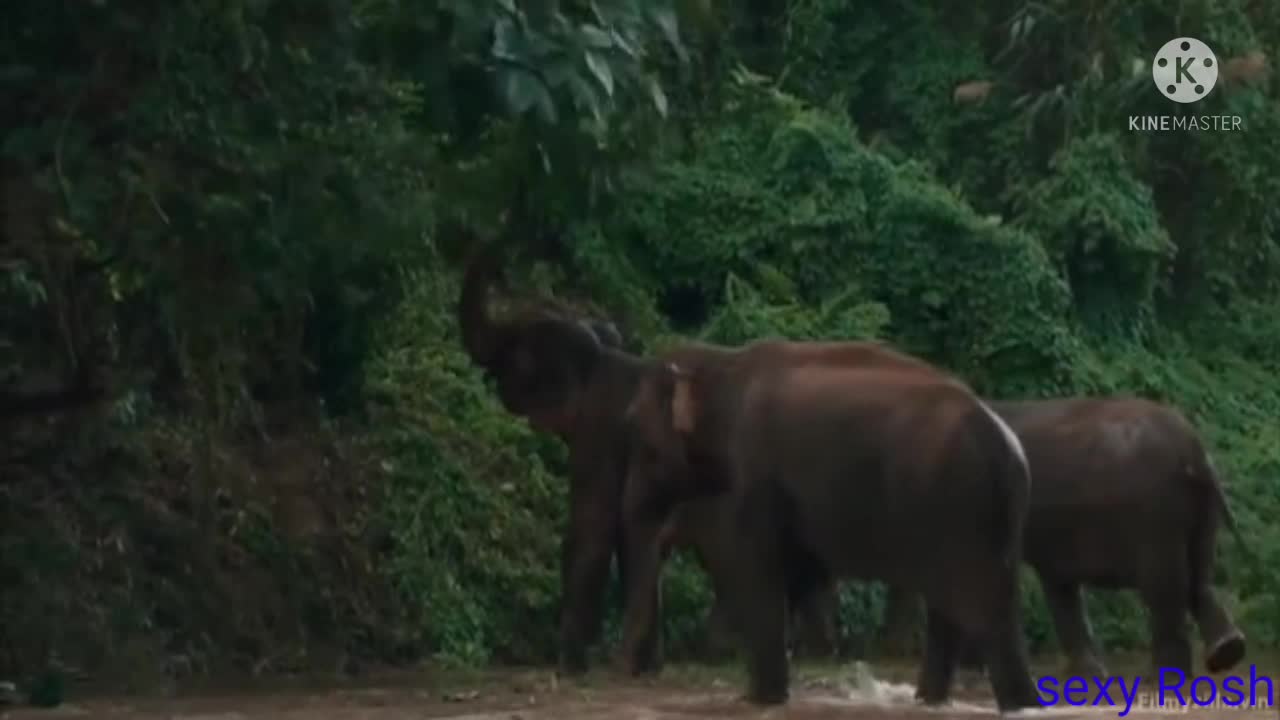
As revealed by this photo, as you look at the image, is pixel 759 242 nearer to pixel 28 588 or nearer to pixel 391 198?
pixel 28 588

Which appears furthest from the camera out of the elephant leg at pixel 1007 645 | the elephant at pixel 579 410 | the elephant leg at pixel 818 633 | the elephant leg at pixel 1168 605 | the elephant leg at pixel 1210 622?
the elephant leg at pixel 818 633

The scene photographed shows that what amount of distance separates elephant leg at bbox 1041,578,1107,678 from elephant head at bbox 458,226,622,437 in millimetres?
2397

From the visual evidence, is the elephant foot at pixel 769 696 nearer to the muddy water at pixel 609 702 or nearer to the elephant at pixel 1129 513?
the muddy water at pixel 609 702

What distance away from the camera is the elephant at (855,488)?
30.0 feet

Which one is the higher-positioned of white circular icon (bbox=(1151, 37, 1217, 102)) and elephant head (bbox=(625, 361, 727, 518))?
white circular icon (bbox=(1151, 37, 1217, 102))

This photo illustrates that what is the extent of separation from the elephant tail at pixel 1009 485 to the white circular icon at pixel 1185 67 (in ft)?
34.1

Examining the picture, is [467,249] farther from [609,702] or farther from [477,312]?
[609,702]

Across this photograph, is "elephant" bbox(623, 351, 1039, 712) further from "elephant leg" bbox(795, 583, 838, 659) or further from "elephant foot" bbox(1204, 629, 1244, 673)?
"elephant leg" bbox(795, 583, 838, 659)

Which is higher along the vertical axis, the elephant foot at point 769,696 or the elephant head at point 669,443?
the elephant head at point 669,443

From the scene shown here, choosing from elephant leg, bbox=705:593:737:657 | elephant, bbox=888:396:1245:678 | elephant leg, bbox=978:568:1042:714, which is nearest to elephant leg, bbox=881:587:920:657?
elephant leg, bbox=705:593:737:657

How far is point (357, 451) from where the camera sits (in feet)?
50.0

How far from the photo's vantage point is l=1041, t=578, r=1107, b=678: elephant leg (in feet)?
40.5

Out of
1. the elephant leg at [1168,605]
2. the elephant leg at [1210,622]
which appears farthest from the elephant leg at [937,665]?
the elephant leg at [1168,605]

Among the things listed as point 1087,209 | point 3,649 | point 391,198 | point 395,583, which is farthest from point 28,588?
point 1087,209
